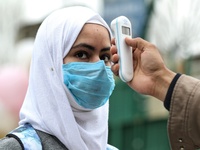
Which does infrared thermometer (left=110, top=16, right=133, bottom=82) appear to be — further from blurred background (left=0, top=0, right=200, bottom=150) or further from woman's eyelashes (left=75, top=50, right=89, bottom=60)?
blurred background (left=0, top=0, right=200, bottom=150)

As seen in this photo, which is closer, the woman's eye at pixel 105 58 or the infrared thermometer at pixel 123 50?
the infrared thermometer at pixel 123 50

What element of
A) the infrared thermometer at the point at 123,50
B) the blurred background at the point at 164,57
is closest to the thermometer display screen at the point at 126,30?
the infrared thermometer at the point at 123,50

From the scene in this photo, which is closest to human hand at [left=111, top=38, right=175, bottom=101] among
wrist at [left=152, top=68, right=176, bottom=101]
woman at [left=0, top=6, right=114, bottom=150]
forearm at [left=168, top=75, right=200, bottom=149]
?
wrist at [left=152, top=68, right=176, bottom=101]

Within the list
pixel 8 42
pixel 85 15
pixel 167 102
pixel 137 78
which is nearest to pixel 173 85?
pixel 167 102

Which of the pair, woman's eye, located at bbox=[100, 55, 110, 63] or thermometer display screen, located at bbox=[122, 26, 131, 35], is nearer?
thermometer display screen, located at bbox=[122, 26, 131, 35]

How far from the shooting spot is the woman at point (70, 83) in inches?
97.8

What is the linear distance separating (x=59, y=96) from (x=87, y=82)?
17 cm

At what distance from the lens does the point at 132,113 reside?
1003 cm

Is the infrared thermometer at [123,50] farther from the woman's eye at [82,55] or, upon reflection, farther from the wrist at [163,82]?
the woman's eye at [82,55]

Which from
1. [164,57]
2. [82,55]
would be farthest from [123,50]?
[164,57]

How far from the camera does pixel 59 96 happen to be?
251cm

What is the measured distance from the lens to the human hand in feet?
7.47

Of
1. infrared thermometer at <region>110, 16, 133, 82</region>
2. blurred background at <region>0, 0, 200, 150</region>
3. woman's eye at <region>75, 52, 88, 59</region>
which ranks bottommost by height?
blurred background at <region>0, 0, 200, 150</region>

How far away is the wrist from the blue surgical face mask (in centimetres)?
37
